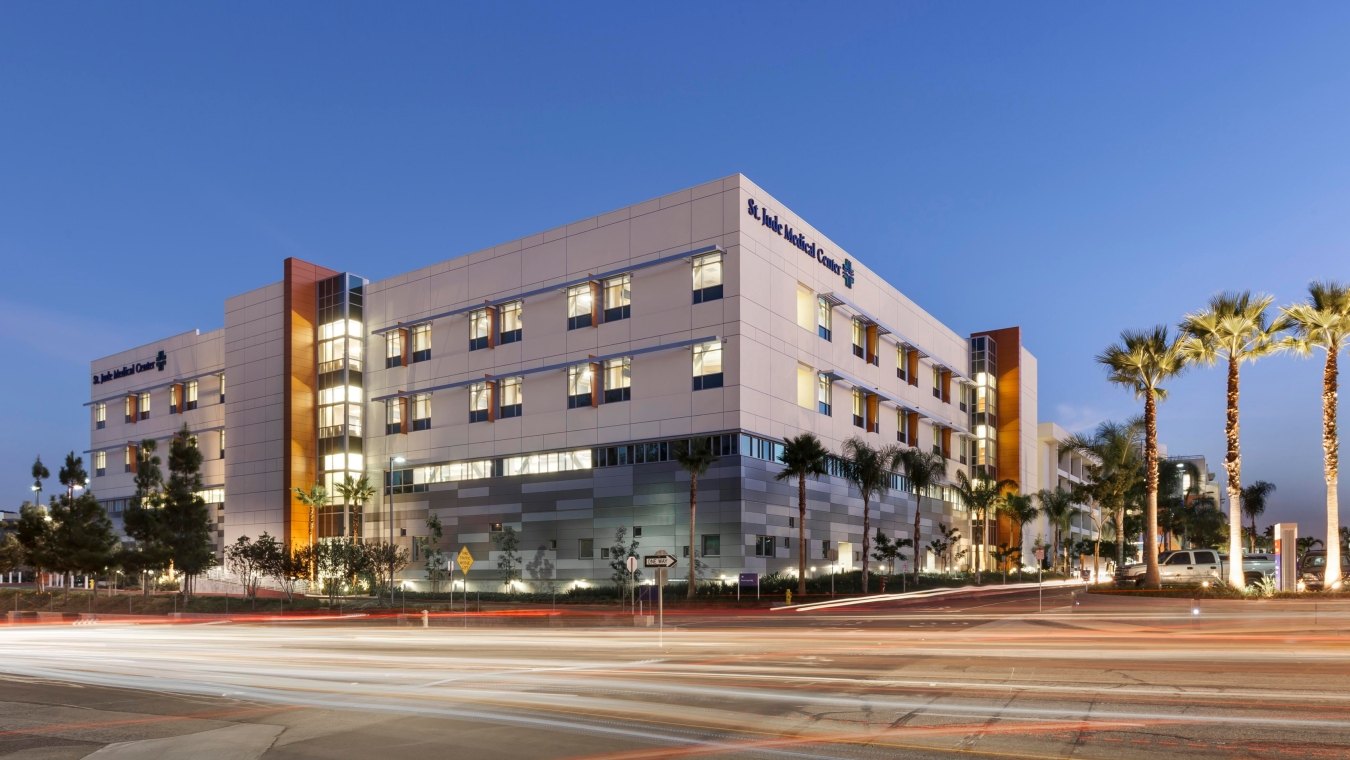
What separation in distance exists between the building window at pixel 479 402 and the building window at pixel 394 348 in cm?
818

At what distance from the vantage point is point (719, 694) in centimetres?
1666

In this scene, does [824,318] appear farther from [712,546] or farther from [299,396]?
[299,396]

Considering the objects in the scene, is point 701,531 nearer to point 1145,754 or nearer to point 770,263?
point 770,263

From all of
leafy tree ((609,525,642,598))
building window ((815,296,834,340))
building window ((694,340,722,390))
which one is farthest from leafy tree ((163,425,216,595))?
building window ((815,296,834,340))

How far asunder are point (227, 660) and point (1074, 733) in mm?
20179

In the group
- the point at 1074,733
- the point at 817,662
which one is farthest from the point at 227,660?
the point at 1074,733

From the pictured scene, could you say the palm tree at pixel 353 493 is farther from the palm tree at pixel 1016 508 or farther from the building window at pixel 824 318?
the palm tree at pixel 1016 508

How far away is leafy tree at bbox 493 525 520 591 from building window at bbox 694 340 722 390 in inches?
645

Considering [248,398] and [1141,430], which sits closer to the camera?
[1141,430]

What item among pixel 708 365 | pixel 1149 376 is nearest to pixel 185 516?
pixel 708 365

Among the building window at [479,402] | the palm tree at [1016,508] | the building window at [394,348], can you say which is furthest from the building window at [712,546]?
the palm tree at [1016,508]

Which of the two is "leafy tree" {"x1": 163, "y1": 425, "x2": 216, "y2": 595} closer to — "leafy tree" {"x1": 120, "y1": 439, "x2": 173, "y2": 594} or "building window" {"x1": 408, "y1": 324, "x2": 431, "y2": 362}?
"leafy tree" {"x1": 120, "y1": 439, "x2": 173, "y2": 594}

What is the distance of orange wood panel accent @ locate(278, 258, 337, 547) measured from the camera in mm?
76938

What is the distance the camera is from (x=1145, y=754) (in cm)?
1125
